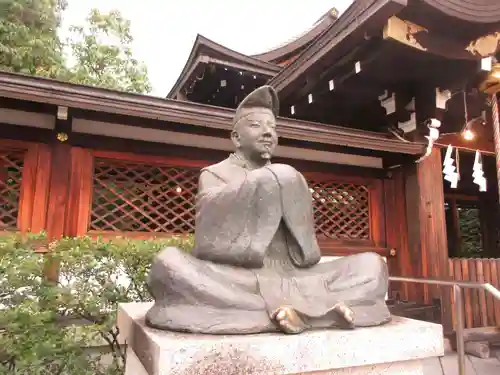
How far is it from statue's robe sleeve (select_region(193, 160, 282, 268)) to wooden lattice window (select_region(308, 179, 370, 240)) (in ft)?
13.1

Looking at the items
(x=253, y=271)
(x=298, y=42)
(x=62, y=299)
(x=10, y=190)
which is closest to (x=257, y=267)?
(x=253, y=271)

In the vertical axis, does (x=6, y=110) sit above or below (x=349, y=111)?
below

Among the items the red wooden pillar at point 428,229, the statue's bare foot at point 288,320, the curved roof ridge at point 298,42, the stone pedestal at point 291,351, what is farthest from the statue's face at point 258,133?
the curved roof ridge at point 298,42

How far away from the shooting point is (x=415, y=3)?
493 cm

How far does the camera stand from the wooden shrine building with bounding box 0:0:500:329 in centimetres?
476

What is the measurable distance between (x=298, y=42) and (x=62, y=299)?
8.72 metres

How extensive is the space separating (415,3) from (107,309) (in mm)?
4827

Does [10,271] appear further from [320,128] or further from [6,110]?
[320,128]

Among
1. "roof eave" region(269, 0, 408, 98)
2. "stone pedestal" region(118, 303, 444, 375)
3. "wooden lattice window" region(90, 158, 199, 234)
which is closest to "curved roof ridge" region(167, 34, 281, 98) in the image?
"roof eave" region(269, 0, 408, 98)

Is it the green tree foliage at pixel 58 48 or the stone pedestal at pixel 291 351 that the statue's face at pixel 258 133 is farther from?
the green tree foliage at pixel 58 48

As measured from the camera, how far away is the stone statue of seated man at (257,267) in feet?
7.14

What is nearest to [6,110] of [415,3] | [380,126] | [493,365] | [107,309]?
[107,309]

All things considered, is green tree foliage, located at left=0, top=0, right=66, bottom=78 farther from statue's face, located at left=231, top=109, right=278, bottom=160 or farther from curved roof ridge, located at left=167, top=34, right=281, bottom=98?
statue's face, located at left=231, top=109, right=278, bottom=160

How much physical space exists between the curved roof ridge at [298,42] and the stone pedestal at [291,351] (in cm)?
886
